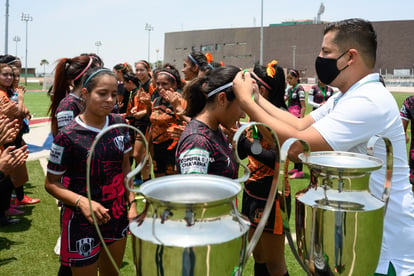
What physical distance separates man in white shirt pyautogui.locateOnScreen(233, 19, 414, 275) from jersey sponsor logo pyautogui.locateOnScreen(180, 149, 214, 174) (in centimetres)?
38

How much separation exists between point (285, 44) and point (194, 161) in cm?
7505

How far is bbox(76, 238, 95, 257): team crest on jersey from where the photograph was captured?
217cm

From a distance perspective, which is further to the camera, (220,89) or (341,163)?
(220,89)

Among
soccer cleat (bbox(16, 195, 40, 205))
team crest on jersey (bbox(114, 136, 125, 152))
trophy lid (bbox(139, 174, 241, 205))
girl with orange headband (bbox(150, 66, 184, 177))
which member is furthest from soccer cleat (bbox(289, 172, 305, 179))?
trophy lid (bbox(139, 174, 241, 205))

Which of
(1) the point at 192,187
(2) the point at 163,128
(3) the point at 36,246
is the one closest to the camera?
(1) the point at 192,187

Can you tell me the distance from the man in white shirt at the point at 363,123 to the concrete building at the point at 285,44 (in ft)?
191

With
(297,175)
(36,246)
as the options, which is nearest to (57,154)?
(36,246)

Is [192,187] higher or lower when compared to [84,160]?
higher

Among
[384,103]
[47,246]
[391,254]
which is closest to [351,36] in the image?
[384,103]

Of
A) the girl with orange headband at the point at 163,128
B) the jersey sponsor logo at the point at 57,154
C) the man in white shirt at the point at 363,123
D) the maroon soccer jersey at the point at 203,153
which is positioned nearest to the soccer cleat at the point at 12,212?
the girl with orange headband at the point at 163,128

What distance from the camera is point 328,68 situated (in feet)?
5.61

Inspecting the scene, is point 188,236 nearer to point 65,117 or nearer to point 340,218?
point 340,218

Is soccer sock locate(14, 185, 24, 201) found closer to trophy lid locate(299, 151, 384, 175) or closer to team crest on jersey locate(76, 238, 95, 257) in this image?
→ team crest on jersey locate(76, 238, 95, 257)

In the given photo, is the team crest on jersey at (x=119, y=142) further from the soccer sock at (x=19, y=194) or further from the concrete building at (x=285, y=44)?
the concrete building at (x=285, y=44)
